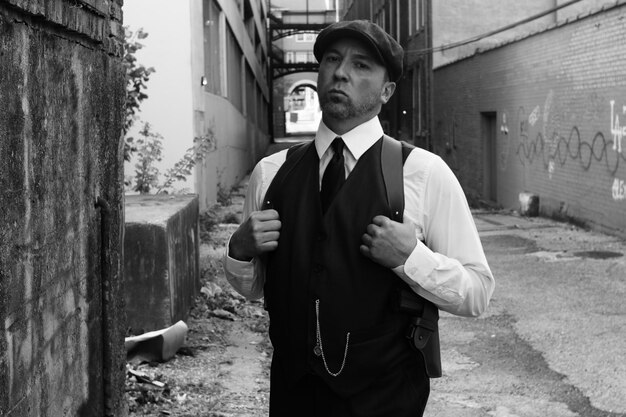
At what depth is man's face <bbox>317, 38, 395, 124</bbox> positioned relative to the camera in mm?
2754

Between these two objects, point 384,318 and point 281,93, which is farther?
point 281,93

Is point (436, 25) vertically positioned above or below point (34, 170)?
above

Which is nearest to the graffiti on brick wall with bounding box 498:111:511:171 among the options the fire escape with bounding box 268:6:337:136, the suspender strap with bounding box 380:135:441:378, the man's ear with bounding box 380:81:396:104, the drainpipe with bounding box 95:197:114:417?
the drainpipe with bounding box 95:197:114:417

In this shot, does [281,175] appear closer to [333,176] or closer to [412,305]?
[333,176]

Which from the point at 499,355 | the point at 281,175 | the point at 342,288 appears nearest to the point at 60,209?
the point at 281,175

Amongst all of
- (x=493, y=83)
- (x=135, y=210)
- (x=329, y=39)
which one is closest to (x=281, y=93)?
(x=493, y=83)

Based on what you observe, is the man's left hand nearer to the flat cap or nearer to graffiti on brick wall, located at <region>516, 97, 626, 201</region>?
the flat cap

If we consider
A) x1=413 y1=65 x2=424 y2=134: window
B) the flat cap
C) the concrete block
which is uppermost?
x1=413 y1=65 x2=424 y2=134: window

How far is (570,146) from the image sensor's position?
15.6 m

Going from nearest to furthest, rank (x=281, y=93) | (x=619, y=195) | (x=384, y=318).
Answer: (x=384, y=318)
(x=619, y=195)
(x=281, y=93)

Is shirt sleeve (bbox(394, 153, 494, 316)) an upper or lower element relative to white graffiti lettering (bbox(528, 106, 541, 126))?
lower

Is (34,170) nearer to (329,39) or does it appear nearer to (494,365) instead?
(329,39)

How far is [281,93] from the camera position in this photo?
233 feet

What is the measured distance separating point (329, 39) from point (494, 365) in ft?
14.5
